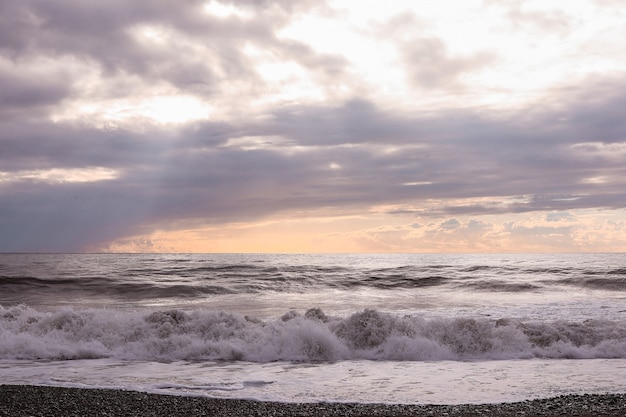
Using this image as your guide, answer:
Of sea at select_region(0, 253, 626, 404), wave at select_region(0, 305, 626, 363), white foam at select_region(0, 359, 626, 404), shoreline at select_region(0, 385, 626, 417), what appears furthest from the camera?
wave at select_region(0, 305, 626, 363)

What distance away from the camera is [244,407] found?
8.40m

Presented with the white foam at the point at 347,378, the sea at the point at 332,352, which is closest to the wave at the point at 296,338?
the sea at the point at 332,352

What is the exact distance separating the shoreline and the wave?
461 cm

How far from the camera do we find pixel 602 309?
21078mm

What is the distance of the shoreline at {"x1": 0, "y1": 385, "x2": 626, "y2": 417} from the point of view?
307 inches

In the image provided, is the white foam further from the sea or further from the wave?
the wave

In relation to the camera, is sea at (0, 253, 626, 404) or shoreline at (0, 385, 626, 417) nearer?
shoreline at (0, 385, 626, 417)

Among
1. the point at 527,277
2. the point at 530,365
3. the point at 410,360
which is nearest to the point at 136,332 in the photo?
the point at 410,360

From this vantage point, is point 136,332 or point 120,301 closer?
point 136,332

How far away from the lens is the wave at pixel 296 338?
44.8ft

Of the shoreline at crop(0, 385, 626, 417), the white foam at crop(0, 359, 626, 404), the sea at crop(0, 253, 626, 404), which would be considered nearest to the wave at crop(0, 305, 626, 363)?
the sea at crop(0, 253, 626, 404)

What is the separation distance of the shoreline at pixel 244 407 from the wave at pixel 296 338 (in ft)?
15.1

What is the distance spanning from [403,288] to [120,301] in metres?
17.5

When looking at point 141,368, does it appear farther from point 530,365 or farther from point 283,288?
point 283,288
